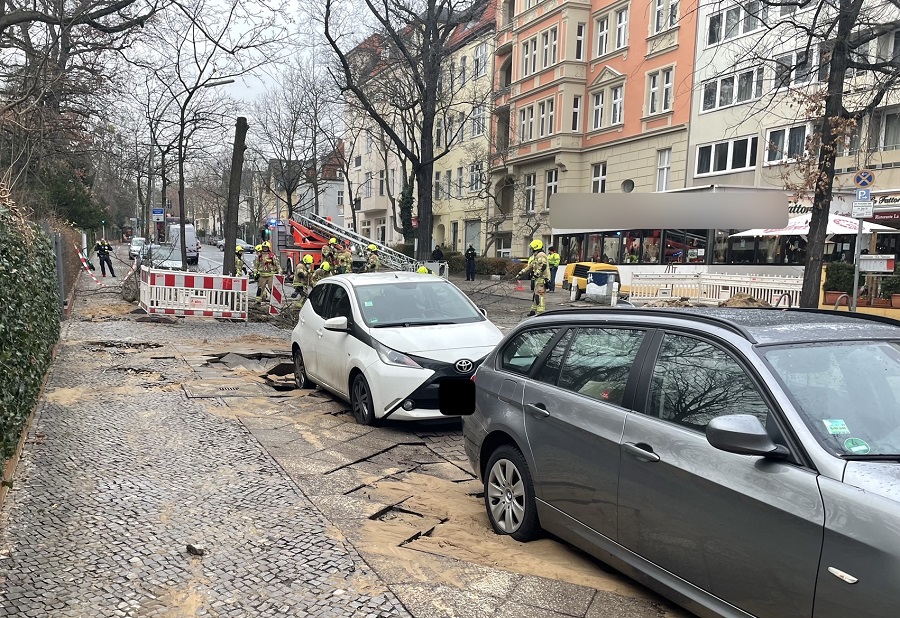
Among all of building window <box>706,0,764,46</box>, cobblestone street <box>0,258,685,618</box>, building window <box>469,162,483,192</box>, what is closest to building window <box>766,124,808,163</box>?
building window <box>706,0,764,46</box>

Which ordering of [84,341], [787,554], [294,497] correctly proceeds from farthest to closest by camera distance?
[84,341], [294,497], [787,554]

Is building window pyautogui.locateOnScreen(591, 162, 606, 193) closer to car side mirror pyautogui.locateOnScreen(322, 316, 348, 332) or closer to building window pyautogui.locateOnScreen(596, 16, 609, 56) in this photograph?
building window pyautogui.locateOnScreen(596, 16, 609, 56)

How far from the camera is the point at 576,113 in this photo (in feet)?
114

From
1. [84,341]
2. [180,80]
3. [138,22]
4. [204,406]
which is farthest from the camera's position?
[180,80]

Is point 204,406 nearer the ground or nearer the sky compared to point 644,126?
nearer the ground

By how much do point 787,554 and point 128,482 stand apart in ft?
14.3

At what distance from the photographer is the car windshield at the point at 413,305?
7395 mm

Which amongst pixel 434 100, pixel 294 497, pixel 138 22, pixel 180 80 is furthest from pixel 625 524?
pixel 180 80

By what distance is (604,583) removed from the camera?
141 inches

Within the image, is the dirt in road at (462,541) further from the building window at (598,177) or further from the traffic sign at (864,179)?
the building window at (598,177)

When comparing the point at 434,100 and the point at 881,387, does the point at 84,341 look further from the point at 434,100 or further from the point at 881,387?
the point at 434,100

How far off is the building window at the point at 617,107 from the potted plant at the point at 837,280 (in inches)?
618

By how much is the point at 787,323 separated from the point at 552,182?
33.8 metres

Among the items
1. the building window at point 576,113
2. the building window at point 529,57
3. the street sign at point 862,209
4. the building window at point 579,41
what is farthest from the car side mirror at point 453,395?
the building window at point 529,57
